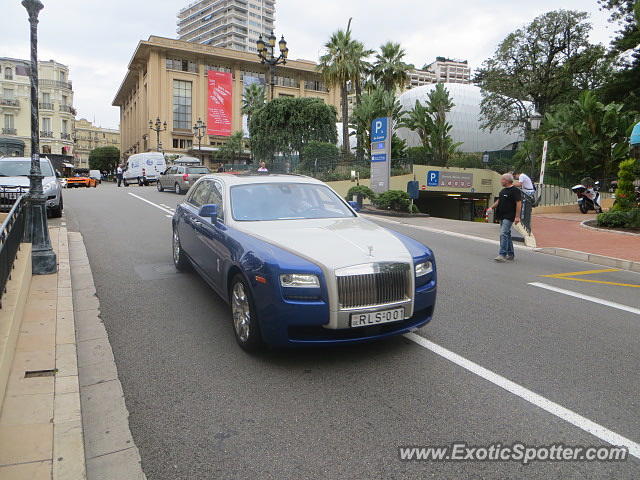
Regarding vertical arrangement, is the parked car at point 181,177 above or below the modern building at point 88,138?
below

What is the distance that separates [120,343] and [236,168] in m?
38.2

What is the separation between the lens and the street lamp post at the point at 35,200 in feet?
21.4

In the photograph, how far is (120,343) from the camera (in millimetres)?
4621

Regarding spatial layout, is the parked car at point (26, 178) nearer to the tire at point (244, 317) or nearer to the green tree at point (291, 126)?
the tire at point (244, 317)

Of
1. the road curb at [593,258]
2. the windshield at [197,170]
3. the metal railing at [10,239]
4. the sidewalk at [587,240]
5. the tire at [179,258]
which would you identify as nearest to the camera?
the metal railing at [10,239]

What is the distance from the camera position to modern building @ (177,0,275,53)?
150 metres

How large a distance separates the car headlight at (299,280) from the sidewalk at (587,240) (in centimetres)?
879

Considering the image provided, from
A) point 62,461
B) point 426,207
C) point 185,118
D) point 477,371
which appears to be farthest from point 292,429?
point 185,118

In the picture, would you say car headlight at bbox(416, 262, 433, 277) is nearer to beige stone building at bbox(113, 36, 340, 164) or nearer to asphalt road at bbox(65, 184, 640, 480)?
asphalt road at bbox(65, 184, 640, 480)

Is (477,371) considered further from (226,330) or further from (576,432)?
(226,330)

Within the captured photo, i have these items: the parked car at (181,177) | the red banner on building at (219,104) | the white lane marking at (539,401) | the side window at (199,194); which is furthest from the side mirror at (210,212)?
the red banner on building at (219,104)

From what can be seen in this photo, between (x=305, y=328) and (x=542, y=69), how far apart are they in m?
45.1

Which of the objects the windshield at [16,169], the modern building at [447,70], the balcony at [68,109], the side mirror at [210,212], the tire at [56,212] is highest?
the modern building at [447,70]

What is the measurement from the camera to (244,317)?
4.36 meters
